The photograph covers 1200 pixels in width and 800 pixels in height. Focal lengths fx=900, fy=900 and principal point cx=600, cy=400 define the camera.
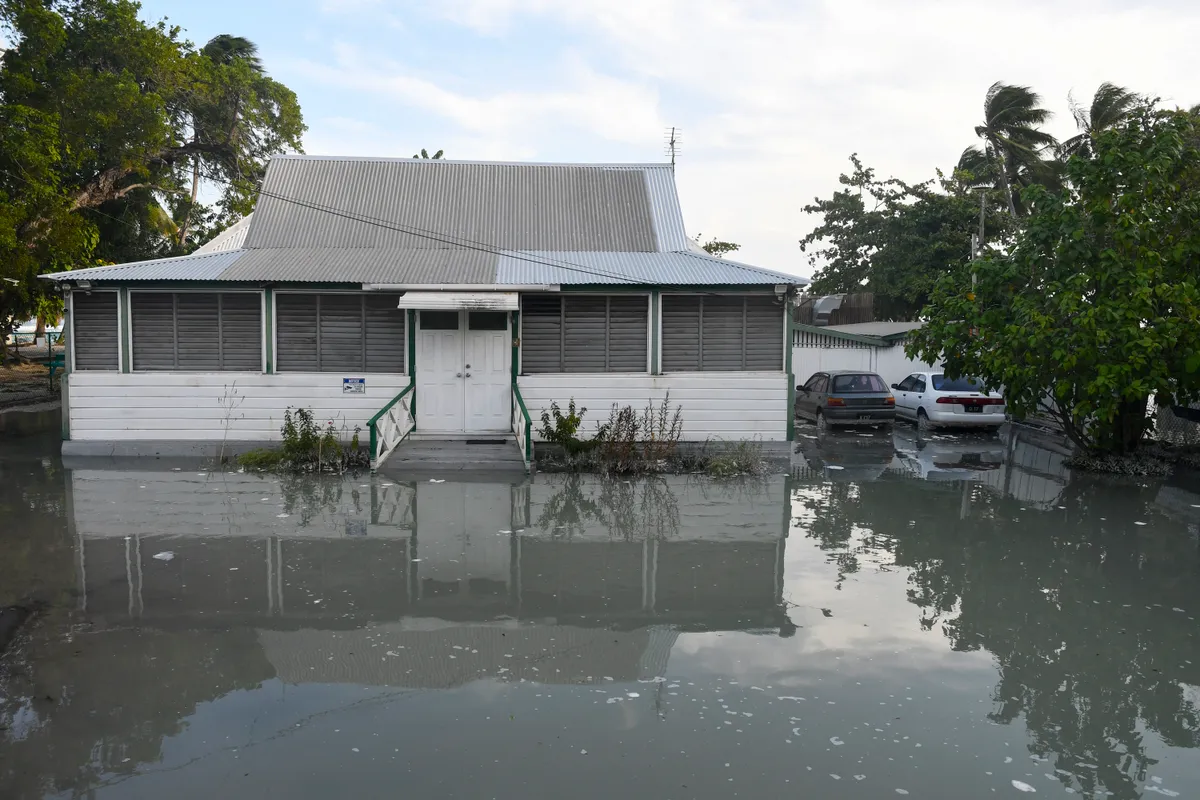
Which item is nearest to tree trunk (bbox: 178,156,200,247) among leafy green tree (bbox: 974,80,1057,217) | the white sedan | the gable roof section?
the gable roof section

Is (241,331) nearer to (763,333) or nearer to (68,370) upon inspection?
(68,370)

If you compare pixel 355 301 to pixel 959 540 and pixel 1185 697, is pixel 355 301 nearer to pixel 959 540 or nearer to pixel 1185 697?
pixel 959 540

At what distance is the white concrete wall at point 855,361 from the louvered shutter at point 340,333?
1421cm

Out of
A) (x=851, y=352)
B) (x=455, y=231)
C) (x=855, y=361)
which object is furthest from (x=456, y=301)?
(x=855, y=361)

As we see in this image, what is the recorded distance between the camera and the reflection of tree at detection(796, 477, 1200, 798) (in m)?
5.12

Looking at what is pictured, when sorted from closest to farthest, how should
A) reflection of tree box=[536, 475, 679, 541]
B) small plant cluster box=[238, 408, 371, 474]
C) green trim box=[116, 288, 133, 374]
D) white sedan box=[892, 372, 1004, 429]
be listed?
reflection of tree box=[536, 475, 679, 541], small plant cluster box=[238, 408, 371, 474], green trim box=[116, 288, 133, 374], white sedan box=[892, 372, 1004, 429]

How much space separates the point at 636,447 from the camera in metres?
14.0

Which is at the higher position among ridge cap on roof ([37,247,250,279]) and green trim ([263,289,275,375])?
ridge cap on roof ([37,247,250,279])

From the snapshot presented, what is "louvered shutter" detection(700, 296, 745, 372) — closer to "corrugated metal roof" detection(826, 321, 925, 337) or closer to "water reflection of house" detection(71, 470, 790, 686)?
"water reflection of house" detection(71, 470, 790, 686)

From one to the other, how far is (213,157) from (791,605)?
26.0 m

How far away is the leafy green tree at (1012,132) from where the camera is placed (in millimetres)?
32094

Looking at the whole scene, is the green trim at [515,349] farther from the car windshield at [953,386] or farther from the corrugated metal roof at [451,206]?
the car windshield at [953,386]

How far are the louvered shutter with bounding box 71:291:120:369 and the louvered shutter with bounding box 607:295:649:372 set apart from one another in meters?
8.02

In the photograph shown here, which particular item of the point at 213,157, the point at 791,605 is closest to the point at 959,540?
the point at 791,605
